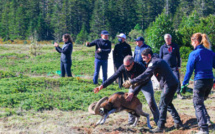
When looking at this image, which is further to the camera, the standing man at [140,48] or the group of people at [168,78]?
the standing man at [140,48]

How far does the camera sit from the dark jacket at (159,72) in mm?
5906

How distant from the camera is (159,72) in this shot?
20.1 ft

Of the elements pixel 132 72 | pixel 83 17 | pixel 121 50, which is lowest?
pixel 132 72

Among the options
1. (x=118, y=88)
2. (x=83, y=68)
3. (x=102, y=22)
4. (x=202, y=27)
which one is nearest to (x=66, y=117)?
(x=118, y=88)

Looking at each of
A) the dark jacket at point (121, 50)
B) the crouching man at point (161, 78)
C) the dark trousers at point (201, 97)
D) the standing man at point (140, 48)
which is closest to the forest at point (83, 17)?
the dark jacket at point (121, 50)

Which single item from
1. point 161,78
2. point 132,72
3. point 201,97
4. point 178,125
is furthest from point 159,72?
point 178,125

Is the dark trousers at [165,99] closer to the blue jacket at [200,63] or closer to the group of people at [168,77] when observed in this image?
the group of people at [168,77]

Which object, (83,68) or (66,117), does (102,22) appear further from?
(66,117)

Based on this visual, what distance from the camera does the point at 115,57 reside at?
35.1 feet

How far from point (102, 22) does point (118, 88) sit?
63675 mm

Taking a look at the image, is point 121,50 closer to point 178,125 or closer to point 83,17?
point 178,125

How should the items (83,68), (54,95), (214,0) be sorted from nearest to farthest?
1. (54,95)
2. (83,68)
3. (214,0)

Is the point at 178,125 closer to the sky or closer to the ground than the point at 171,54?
closer to the ground

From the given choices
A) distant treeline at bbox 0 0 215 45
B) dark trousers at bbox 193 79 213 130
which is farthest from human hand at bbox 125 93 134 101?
distant treeline at bbox 0 0 215 45
